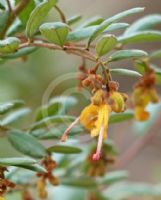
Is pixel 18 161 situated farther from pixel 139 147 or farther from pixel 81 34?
pixel 139 147

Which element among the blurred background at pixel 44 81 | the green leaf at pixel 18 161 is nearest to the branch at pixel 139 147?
the blurred background at pixel 44 81

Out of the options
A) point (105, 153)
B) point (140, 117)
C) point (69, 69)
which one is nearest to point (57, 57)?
point (69, 69)

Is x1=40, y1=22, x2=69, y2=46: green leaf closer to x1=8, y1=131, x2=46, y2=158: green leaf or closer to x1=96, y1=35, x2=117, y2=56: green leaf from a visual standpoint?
x1=96, y1=35, x2=117, y2=56: green leaf

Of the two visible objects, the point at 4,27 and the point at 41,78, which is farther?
the point at 41,78

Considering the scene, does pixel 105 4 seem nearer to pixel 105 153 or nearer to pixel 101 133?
pixel 105 153

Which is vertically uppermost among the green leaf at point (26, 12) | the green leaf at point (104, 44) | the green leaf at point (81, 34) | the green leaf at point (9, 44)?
the green leaf at point (26, 12)

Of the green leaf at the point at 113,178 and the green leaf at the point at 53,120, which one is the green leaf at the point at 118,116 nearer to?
the green leaf at the point at 53,120

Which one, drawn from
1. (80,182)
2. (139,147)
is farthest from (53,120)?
(139,147)
